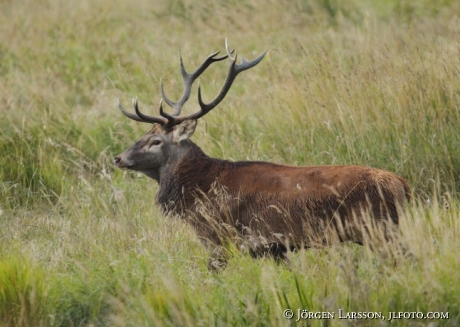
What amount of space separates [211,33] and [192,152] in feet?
19.7

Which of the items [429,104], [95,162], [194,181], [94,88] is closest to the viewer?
[194,181]

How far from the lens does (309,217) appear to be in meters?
6.12

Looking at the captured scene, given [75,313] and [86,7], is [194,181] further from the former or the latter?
[86,7]

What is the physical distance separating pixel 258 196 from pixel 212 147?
7.55ft

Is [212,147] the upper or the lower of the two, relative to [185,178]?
lower

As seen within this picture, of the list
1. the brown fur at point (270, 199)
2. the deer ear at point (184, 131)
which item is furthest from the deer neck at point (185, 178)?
the deer ear at point (184, 131)

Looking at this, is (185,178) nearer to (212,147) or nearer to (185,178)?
(185,178)

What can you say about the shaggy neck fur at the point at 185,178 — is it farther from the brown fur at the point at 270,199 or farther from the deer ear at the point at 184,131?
the deer ear at the point at 184,131

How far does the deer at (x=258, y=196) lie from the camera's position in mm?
5965

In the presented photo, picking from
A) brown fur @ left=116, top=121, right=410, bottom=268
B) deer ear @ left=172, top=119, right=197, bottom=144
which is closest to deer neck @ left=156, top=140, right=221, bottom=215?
brown fur @ left=116, top=121, right=410, bottom=268

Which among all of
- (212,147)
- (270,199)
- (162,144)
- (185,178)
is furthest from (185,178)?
(212,147)

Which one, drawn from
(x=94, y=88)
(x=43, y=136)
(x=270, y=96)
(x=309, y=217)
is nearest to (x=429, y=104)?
(x=270, y=96)

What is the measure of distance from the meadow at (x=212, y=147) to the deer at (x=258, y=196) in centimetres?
16

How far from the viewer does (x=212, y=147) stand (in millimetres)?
8672
